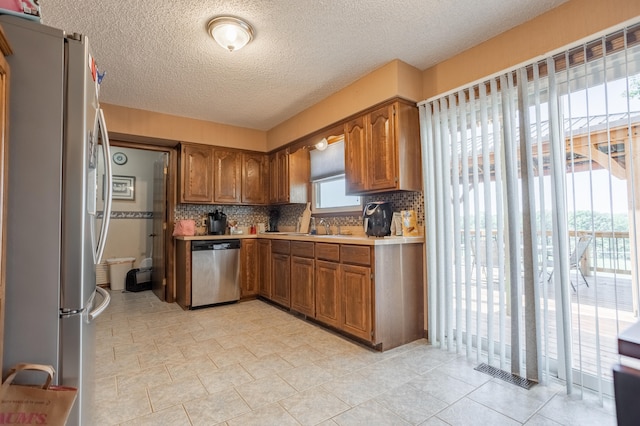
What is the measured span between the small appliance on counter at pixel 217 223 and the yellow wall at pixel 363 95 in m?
1.53

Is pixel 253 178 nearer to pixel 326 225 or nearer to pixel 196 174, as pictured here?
pixel 196 174

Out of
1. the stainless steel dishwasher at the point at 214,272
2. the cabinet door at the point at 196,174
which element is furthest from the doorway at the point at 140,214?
the stainless steel dishwasher at the point at 214,272

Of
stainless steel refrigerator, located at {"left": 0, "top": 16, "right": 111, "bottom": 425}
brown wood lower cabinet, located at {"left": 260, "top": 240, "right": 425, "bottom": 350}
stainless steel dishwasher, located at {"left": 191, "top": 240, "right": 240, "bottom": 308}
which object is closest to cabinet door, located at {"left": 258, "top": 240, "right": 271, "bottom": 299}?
stainless steel dishwasher, located at {"left": 191, "top": 240, "right": 240, "bottom": 308}

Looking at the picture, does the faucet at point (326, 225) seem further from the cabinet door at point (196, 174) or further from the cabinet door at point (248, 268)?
the cabinet door at point (196, 174)

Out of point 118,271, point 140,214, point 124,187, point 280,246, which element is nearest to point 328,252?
point 280,246

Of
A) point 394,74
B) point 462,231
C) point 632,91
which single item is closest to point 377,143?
point 394,74

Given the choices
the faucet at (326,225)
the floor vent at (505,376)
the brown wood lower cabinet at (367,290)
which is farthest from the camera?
the faucet at (326,225)

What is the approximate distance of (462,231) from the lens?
8.41 ft

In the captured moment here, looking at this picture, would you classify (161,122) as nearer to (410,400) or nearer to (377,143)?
(377,143)

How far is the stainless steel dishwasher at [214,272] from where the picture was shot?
155 inches

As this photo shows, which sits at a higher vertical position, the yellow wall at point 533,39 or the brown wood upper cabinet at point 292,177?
the yellow wall at point 533,39

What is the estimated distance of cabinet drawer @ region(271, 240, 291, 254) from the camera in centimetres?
374

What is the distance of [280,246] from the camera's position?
153 inches

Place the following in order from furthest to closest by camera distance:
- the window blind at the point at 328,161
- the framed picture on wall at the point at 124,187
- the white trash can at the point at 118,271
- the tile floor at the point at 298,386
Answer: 1. the framed picture on wall at the point at 124,187
2. the white trash can at the point at 118,271
3. the window blind at the point at 328,161
4. the tile floor at the point at 298,386
